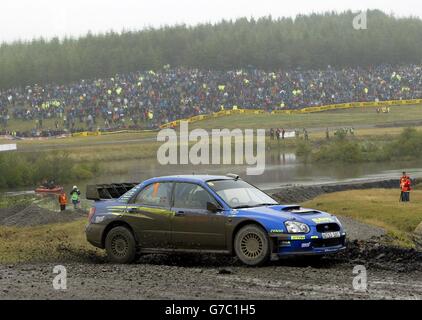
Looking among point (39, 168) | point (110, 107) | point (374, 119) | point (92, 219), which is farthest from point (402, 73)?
point (92, 219)

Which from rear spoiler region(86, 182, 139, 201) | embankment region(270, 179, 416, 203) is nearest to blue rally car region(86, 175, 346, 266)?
rear spoiler region(86, 182, 139, 201)

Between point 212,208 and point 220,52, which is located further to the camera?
point 220,52

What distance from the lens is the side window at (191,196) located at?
13219 millimetres

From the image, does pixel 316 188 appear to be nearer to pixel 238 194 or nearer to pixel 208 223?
pixel 238 194

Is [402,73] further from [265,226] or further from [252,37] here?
[265,226]

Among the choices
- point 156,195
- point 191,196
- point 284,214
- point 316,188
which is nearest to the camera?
point 284,214

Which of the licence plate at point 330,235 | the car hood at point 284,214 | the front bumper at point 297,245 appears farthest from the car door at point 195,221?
the licence plate at point 330,235

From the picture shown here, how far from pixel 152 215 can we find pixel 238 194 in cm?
150

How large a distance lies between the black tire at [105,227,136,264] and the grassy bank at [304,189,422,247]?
7.35 m

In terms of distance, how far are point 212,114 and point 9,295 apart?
83175 millimetres

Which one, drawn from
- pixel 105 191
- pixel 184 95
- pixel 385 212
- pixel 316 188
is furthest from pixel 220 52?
pixel 105 191

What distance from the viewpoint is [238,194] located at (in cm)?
1341

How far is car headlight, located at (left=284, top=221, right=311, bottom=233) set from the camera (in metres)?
12.3

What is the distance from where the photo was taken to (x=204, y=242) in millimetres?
13016
